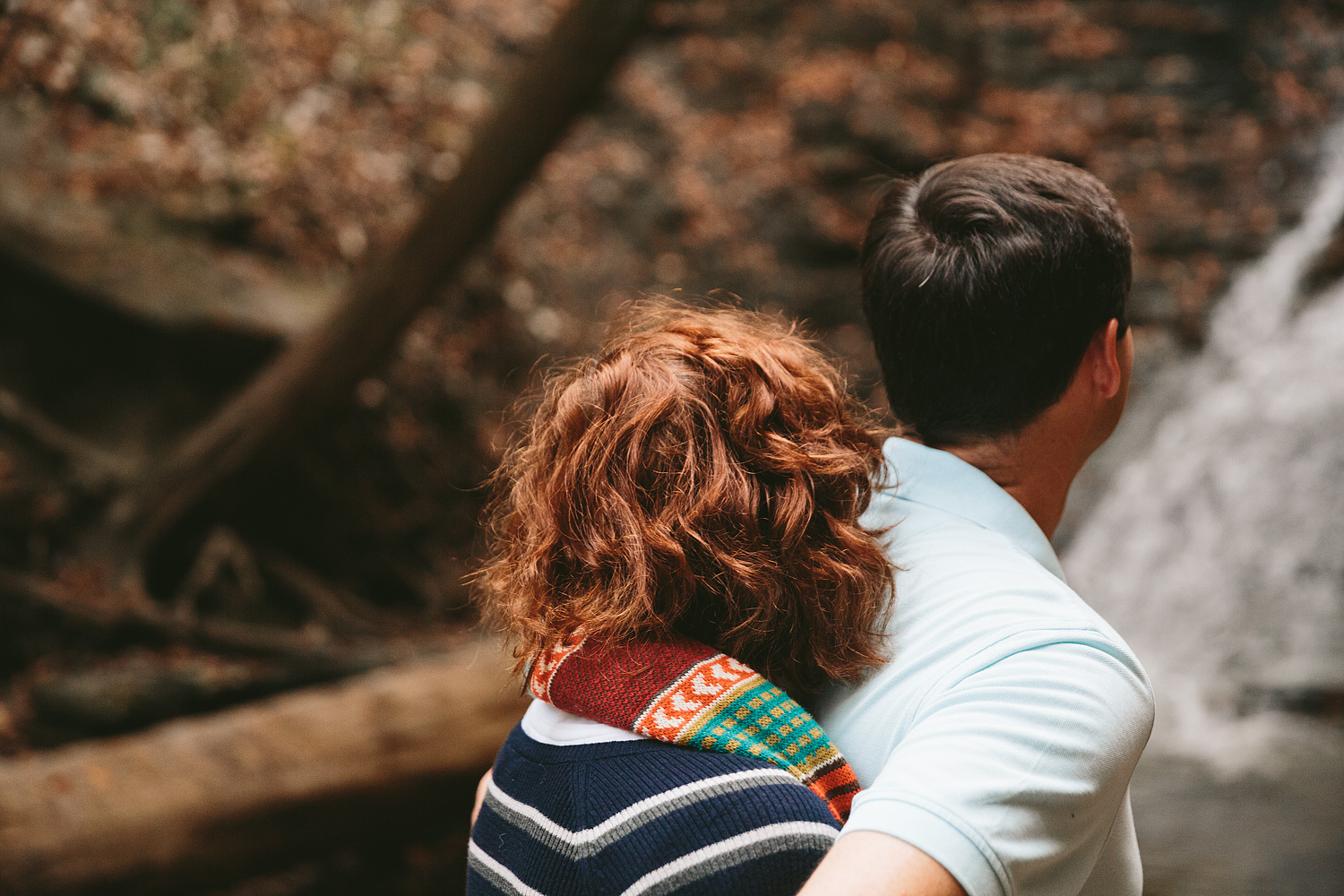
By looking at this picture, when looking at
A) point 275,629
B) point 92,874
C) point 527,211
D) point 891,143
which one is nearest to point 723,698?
point 92,874

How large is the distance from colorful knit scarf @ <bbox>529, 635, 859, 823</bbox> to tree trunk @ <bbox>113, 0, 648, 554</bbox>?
3.00 metres

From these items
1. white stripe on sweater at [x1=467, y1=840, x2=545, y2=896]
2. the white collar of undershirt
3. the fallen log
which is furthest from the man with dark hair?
the fallen log

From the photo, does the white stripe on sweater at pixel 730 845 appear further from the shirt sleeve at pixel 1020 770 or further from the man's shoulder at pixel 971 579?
the man's shoulder at pixel 971 579

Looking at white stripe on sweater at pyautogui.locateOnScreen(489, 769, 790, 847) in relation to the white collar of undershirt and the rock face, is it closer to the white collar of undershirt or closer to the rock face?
the white collar of undershirt

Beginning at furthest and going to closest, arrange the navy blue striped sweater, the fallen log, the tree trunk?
the tree trunk < the fallen log < the navy blue striped sweater

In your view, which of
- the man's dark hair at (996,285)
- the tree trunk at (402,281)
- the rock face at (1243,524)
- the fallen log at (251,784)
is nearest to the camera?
the man's dark hair at (996,285)

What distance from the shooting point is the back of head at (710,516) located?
3.64ft

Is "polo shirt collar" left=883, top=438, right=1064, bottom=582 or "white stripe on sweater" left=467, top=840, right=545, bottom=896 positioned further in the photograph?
"polo shirt collar" left=883, top=438, right=1064, bottom=582

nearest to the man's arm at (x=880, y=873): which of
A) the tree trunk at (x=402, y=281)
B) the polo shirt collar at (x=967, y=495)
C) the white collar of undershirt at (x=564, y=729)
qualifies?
the white collar of undershirt at (x=564, y=729)

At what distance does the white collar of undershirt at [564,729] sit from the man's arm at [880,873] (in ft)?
0.85

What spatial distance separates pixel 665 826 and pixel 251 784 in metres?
2.58

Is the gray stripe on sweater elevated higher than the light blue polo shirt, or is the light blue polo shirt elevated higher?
the light blue polo shirt

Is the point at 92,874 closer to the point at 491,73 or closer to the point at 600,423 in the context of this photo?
the point at 600,423

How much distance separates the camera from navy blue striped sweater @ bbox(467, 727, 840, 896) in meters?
0.96
